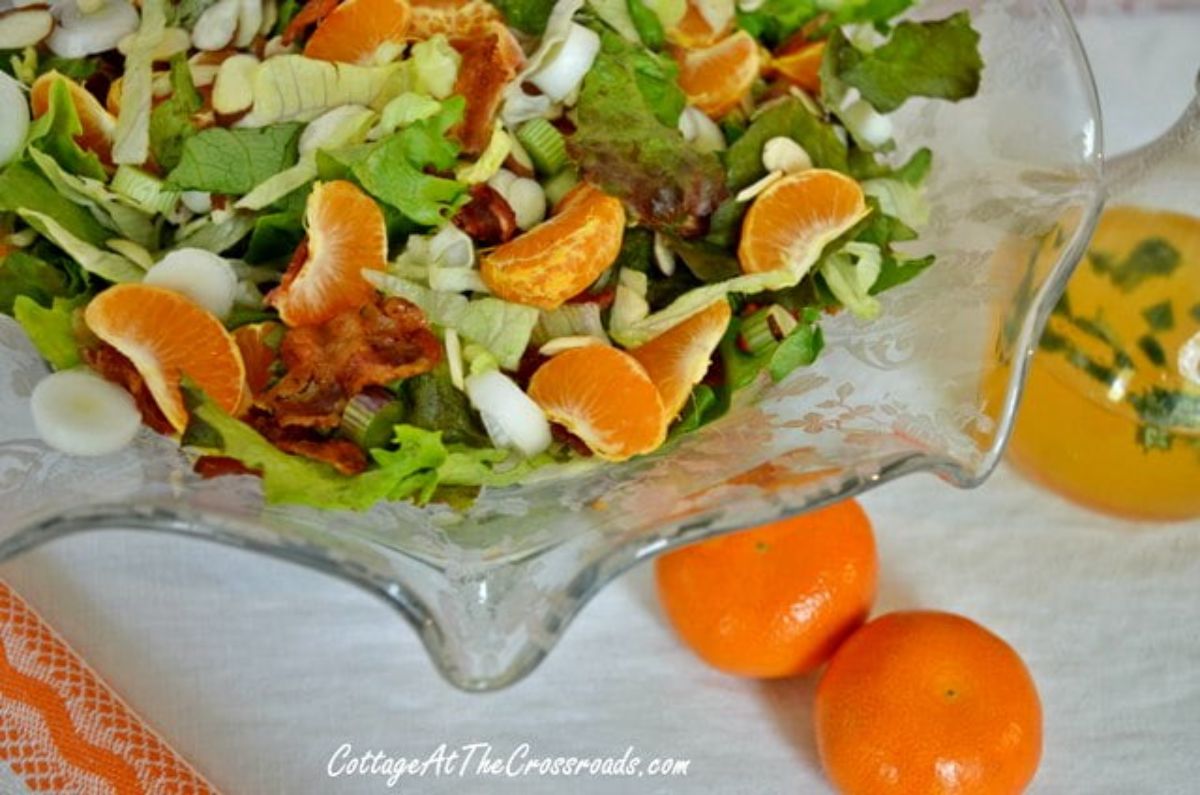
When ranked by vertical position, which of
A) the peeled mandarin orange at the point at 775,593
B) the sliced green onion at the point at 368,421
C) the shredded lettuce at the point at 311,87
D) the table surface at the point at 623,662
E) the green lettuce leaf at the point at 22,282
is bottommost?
the table surface at the point at 623,662

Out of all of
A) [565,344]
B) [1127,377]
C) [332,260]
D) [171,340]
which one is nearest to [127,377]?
[171,340]

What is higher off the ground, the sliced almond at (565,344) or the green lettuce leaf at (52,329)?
the green lettuce leaf at (52,329)

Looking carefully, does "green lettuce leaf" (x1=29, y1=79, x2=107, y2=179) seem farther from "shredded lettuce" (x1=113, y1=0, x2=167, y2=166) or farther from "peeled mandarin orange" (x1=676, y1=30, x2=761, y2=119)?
"peeled mandarin orange" (x1=676, y1=30, x2=761, y2=119)

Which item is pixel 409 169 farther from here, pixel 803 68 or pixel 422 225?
pixel 803 68

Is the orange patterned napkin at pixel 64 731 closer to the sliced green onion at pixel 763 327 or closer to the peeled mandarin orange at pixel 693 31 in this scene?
the sliced green onion at pixel 763 327

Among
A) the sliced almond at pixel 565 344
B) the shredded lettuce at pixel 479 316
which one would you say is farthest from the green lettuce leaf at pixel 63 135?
the sliced almond at pixel 565 344

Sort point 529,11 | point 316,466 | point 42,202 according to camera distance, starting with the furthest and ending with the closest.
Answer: point 529,11 < point 42,202 < point 316,466
